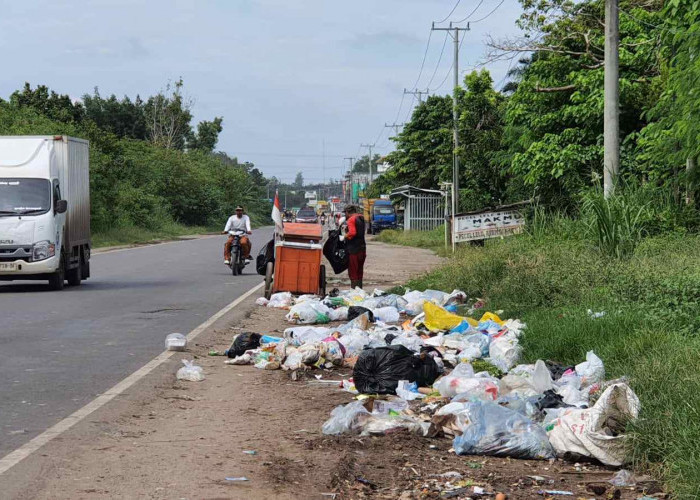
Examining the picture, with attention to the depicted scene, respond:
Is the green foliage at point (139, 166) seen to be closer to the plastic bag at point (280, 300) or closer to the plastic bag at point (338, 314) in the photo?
the plastic bag at point (280, 300)

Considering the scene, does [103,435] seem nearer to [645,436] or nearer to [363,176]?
[645,436]

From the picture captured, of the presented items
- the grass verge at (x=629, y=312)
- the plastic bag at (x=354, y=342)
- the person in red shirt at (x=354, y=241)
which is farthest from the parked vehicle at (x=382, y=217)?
the plastic bag at (x=354, y=342)

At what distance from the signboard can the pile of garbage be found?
13.4 m

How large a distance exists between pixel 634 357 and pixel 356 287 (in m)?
10.8

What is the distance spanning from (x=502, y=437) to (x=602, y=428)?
67 cm

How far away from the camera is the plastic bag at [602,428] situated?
6.44 m

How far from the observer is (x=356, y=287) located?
19.1 meters

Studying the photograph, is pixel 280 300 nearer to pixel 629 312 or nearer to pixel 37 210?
pixel 37 210

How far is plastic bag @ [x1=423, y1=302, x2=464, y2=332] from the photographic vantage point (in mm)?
13078

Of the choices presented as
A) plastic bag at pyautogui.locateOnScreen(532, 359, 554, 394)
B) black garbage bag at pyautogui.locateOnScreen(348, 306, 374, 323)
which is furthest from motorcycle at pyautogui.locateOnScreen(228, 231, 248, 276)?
plastic bag at pyautogui.locateOnScreen(532, 359, 554, 394)

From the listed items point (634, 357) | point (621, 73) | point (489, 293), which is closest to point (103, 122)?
point (621, 73)

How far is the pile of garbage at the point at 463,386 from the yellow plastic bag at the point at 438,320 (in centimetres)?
2

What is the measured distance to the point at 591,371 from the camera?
8.50 meters

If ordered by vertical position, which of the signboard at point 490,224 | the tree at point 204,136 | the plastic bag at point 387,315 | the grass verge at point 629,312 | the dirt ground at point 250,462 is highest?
the tree at point 204,136
